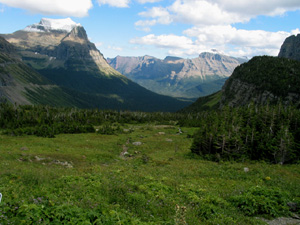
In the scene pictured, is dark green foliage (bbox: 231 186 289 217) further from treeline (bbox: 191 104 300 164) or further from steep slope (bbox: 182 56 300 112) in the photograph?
steep slope (bbox: 182 56 300 112)

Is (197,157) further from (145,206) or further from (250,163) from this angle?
(145,206)

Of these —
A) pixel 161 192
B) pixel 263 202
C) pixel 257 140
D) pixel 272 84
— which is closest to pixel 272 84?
pixel 272 84

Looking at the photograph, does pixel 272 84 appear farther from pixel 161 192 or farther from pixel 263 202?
pixel 161 192

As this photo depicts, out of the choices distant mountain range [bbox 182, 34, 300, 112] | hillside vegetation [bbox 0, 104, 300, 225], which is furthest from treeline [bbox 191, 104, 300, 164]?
distant mountain range [bbox 182, 34, 300, 112]

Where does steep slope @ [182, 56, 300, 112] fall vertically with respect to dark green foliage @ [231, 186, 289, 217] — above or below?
above

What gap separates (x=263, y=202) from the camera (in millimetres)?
17125

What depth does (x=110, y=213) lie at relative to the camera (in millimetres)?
12156

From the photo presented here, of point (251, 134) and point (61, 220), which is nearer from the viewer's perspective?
point (61, 220)

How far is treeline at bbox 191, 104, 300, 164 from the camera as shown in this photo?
37.5 m

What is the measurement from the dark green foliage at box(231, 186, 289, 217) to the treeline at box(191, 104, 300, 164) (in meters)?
21.0

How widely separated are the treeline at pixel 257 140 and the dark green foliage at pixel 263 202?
2102cm

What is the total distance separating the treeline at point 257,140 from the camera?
3747cm

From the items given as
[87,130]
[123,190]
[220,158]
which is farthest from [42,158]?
[87,130]

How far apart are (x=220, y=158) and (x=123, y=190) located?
91.5 ft
